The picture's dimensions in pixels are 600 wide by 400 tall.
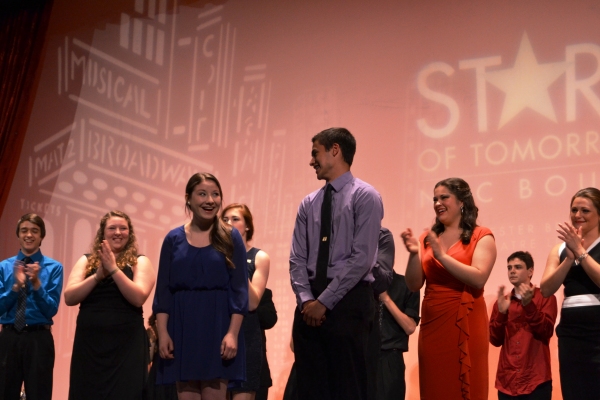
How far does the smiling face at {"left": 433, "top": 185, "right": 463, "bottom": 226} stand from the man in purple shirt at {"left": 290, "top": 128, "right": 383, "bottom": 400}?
0.55 meters

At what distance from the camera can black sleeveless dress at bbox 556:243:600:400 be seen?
3.28 metres

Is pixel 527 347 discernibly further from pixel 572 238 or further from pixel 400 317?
pixel 572 238

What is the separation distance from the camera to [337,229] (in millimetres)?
2908

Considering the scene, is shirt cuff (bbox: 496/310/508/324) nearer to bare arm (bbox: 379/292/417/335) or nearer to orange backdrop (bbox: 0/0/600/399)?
bare arm (bbox: 379/292/417/335)

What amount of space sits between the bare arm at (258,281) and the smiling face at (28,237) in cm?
151

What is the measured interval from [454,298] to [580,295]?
1.93 feet

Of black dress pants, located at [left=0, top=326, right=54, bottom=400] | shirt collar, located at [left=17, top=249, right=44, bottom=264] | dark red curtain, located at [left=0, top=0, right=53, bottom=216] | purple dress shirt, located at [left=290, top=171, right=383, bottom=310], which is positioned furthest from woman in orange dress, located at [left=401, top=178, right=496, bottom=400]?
dark red curtain, located at [left=0, top=0, right=53, bottom=216]

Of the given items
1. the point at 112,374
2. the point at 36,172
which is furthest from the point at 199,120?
the point at 112,374

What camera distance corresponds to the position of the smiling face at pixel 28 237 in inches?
177

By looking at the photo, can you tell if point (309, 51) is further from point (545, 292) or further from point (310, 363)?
point (310, 363)

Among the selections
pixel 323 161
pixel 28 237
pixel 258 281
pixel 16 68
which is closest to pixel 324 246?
pixel 323 161

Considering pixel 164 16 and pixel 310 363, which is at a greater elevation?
pixel 164 16

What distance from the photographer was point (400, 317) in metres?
4.07

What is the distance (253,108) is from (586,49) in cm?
241
